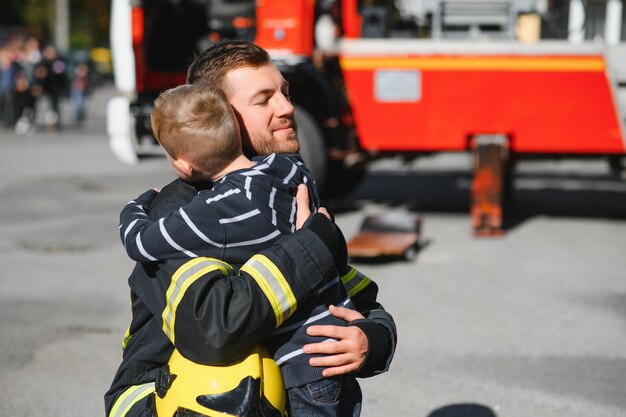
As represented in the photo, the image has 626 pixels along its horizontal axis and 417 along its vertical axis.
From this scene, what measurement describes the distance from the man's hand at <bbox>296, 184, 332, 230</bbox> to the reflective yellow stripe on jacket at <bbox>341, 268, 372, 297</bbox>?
1.04 ft

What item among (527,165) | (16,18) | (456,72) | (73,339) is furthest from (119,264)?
(16,18)

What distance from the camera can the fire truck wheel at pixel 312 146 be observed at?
8.71 meters

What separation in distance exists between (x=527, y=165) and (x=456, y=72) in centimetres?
713

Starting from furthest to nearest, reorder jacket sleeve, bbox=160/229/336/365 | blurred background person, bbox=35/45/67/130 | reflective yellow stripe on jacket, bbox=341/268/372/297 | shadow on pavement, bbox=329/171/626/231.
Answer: blurred background person, bbox=35/45/67/130, shadow on pavement, bbox=329/171/626/231, reflective yellow stripe on jacket, bbox=341/268/372/297, jacket sleeve, bbox=160/229/336/365

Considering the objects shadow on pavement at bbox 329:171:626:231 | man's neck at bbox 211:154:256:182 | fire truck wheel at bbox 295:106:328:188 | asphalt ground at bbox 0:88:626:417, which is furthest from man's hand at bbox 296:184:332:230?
shadow on pavement at bbox 329:171:626:231

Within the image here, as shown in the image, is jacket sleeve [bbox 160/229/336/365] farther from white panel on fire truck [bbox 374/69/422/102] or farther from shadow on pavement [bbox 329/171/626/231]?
shadow on pavement [bbox 329/171/626/231]

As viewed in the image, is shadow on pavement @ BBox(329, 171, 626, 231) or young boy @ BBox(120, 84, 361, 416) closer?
young boy @ BBox(120, 84, 361, 416)

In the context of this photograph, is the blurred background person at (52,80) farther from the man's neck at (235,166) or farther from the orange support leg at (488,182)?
the man's neck at (235,166)

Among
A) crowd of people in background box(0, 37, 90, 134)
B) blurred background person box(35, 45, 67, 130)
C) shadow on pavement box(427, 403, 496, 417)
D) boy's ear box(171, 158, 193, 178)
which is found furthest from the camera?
blurred background person box(35, 45, 67, 130)

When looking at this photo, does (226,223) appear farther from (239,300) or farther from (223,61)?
(223,61)

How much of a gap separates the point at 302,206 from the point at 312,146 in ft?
21.5

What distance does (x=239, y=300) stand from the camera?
1990 millimetres

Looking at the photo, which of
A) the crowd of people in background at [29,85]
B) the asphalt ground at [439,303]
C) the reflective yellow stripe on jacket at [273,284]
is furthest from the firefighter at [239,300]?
the crowd of people in background at [29,85]

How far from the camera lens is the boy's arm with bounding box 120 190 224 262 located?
2049 mm
